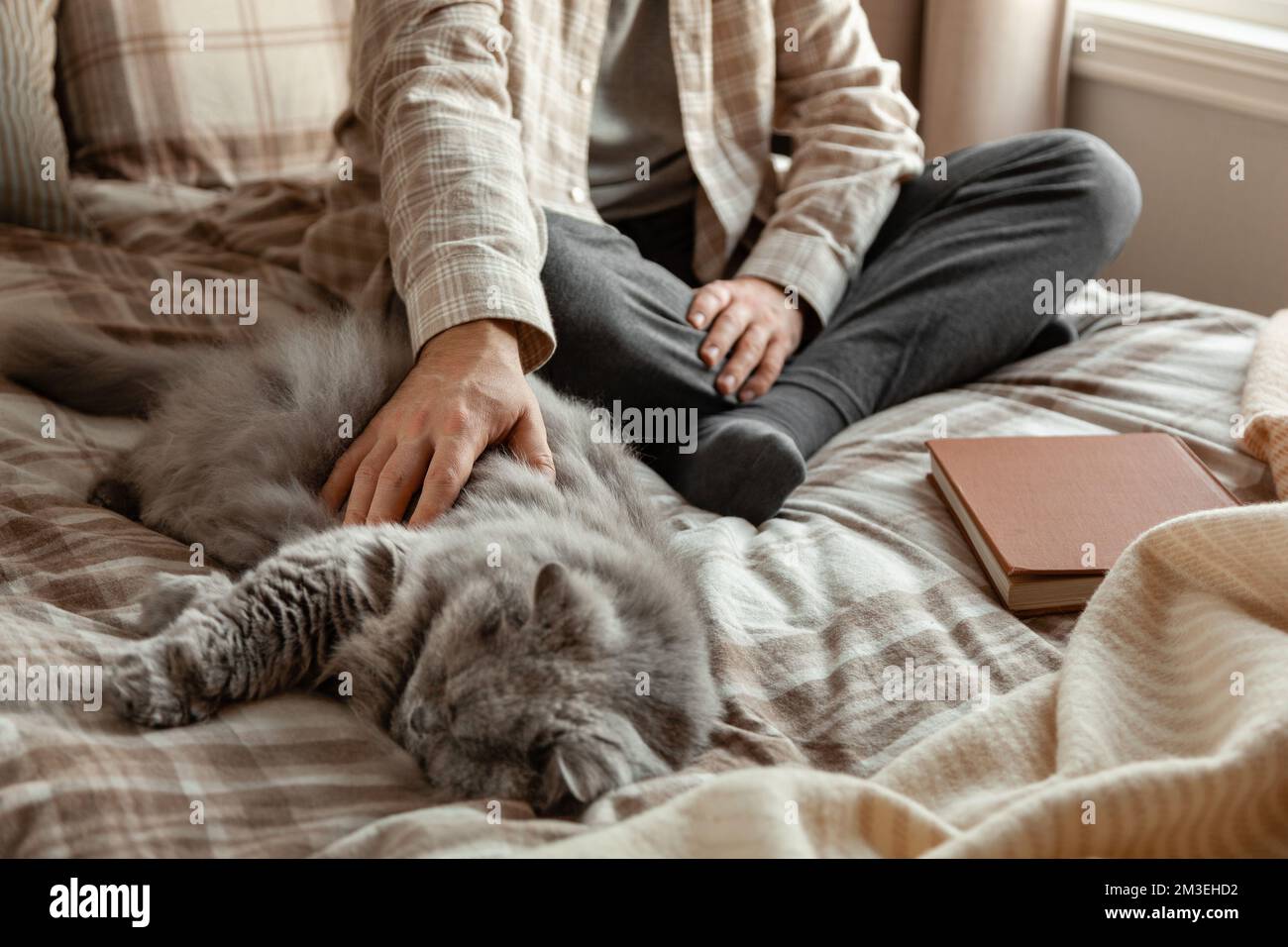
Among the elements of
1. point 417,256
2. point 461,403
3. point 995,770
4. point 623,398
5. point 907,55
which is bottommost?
point 995,770

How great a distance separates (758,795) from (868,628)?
40cm

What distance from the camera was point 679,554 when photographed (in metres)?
1.22

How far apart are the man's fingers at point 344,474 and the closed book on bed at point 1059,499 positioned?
2.32ft

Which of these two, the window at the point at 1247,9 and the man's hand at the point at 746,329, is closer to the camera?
the man's hand at the point at 746,329

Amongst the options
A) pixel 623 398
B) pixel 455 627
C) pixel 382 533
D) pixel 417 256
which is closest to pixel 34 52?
pixel 417 256

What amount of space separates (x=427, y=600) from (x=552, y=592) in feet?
0.47

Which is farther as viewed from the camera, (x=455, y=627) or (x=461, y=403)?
(x=461, y=403)

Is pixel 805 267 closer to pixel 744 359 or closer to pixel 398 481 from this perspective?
pixel 744 359

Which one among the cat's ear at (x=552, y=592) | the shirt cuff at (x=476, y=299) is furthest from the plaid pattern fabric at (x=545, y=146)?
the cat's ear at (x=552, y=592)

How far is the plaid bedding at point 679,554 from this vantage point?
0.85m

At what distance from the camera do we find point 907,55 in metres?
2.82

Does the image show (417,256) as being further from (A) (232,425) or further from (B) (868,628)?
(B) (868,628)

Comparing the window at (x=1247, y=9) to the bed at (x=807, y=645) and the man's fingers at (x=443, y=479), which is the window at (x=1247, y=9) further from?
the man's fingers at (x=443, y=479)

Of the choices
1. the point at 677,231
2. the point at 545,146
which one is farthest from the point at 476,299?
the point at 677,231
